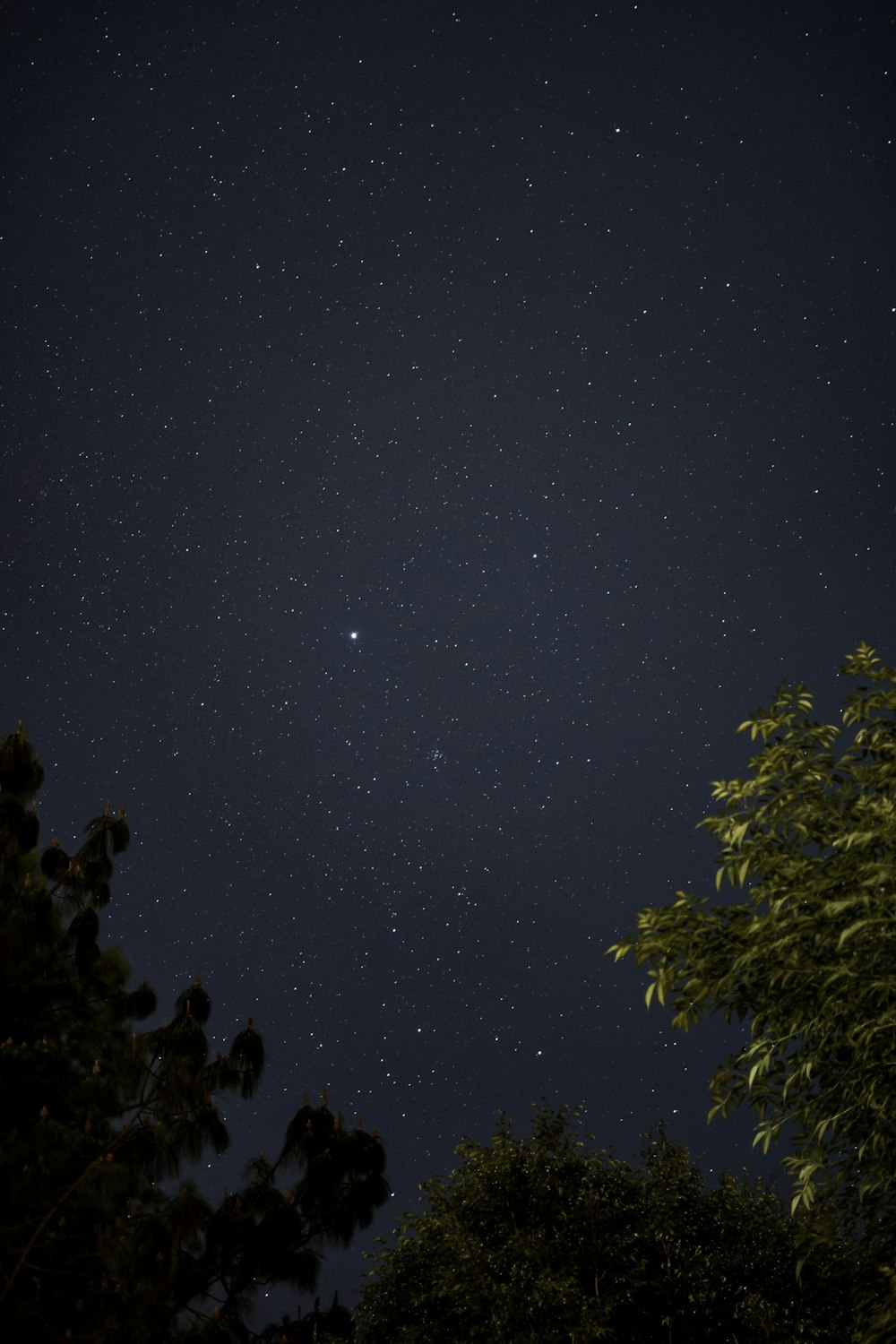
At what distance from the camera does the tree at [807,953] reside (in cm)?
634

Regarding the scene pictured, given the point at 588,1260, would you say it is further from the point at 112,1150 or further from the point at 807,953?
the point at 807,953

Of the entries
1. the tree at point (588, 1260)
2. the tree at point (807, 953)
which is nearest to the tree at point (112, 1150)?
the tree at point (588, 1260)

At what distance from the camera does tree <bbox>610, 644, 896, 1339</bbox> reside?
634 centimetres

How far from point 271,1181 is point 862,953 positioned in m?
9.86

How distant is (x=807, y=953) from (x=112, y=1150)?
8733mm

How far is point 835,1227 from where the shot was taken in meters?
7.36

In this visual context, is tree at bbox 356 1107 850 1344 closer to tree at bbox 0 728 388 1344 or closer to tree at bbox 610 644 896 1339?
tree at bbox 0 728 388 1344

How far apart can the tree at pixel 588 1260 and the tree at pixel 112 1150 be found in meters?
2.11

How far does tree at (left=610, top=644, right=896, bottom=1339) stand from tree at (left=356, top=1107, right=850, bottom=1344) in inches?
285

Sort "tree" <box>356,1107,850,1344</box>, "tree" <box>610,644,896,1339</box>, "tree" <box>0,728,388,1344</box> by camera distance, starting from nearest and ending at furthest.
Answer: "tree" <box>610,644,896,1339</box>, "tree" <box>0,728,388,1344</box>, "tree" <box>356,1107,850,1344</box>

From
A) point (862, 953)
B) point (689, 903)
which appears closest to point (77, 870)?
point (689, 903)

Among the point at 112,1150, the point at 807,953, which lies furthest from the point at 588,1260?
the point at 807,953

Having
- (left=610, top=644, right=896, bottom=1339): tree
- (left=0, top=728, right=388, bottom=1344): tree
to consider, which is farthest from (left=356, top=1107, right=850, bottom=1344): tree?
(left=610, top=644, right=896, bottom=1339): tree

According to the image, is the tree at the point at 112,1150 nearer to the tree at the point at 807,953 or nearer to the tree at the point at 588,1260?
the tree at the point at 588,1260
